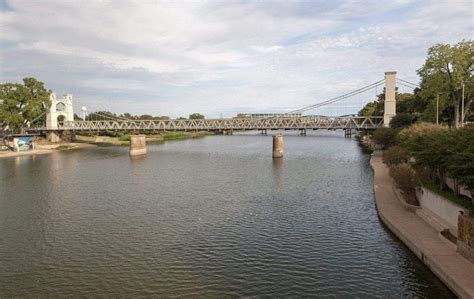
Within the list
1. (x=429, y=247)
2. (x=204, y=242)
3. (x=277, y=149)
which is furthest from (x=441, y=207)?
(x=277, y=149)

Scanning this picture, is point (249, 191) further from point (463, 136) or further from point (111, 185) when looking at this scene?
point (463, 136)

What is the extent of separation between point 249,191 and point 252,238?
14.5m

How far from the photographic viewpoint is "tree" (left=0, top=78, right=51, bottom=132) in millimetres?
91625

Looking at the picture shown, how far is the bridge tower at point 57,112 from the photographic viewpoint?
355ft

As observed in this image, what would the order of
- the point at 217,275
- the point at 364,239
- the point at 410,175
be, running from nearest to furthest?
the point at 217,275, the point at 364,239, the point at 410,175

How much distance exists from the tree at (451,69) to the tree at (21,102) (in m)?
87.4

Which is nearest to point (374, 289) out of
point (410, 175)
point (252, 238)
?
point (252, 238)

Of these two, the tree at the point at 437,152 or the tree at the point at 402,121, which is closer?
the tree at the point at 437,152

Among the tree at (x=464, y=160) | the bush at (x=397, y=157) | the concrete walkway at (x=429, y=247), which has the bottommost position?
the concrete walkway at (x=429, y=247)

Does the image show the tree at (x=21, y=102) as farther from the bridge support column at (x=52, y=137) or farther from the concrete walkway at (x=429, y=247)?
the concrete walkway at (x=429, y=247)

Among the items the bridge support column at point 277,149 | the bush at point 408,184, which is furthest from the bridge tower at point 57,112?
the bush at point 408,184

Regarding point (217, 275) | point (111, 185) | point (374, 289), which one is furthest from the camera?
point (111, 185)

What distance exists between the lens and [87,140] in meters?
114

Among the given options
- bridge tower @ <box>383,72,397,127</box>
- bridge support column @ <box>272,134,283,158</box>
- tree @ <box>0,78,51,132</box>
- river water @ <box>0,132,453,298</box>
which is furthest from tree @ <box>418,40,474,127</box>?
tree @ <box>0,78,51,132</box>
